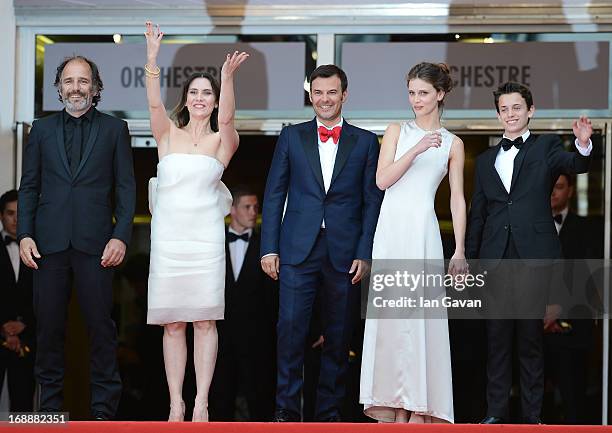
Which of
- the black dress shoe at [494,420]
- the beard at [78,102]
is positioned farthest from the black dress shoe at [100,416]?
the black dress shoe at [494,420]

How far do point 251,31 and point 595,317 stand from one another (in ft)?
9.67

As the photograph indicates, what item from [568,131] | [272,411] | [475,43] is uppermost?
[475,43]

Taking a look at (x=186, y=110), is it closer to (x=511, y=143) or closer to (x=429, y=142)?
(x=429, y=142)

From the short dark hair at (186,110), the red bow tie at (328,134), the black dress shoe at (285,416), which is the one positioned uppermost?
the short dark hair at (186,110)

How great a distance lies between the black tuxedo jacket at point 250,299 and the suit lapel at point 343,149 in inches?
72.8

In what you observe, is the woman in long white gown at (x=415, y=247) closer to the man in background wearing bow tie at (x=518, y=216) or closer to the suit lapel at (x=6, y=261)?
the man in background wearing bow tie at (x=518, y=216)

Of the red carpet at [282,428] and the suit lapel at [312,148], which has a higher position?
the suit lapel at [312,148]

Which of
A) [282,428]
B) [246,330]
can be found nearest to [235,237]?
[246,330]

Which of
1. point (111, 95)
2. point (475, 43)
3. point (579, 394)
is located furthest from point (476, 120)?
point (111, 95)

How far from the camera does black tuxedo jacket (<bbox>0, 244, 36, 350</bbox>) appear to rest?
7.30 metres

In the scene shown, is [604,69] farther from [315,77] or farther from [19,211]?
[19,211]

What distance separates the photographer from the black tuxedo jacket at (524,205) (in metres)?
6.02

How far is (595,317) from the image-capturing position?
764 centimetres

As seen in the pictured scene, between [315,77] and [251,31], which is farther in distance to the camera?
[251,31]
